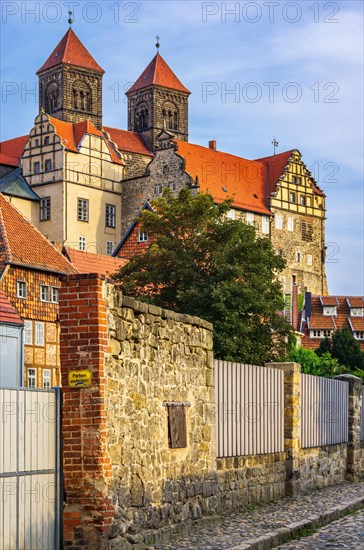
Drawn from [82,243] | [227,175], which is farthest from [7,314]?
[227,175]

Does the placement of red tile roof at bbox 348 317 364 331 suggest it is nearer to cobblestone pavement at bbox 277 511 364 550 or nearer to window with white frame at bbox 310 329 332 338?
window with white frame at bbox 310 329 332 338

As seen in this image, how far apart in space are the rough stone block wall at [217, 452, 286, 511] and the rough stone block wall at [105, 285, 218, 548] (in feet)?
1.78

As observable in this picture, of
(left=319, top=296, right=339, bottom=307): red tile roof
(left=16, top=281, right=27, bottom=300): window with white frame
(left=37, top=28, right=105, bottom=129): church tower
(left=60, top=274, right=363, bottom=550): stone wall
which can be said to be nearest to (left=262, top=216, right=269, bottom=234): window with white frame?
(left=319, top=296, right=339, bottom=307): red tile roof

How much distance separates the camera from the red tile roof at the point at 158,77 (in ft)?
362

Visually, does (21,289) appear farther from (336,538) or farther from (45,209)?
(45,209)

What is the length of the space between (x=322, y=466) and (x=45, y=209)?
206ft

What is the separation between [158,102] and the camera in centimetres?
10856

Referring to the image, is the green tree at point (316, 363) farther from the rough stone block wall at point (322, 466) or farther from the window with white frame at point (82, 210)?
the rough stone block wall at point (322, 466)

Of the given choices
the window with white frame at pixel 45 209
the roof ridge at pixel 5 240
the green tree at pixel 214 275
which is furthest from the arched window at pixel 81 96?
the green tree at pixel 214 275

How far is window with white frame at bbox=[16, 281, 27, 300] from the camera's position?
4253cm

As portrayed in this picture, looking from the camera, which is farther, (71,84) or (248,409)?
(71,84)

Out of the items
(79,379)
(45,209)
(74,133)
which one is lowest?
(79,379)

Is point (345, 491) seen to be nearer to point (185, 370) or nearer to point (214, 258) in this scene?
point (185, 370)

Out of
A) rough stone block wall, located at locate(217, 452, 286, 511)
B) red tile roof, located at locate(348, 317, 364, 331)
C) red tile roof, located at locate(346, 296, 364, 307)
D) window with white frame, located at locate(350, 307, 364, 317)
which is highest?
red tile roof, located at locate(346, 296, 364, 307)
